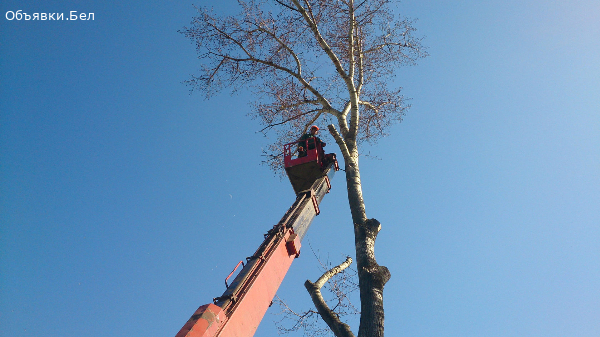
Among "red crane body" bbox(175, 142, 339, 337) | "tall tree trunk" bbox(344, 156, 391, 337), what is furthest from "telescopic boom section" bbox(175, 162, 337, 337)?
"tall tree trunk" bbox(344, 156, 391, 337)

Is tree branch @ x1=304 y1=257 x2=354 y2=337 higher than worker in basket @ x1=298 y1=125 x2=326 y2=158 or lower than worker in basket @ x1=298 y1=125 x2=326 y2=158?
lower

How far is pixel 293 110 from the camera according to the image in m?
8.80

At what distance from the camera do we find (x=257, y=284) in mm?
5434

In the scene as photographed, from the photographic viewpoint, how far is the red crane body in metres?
4.41

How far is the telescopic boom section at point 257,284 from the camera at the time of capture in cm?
434

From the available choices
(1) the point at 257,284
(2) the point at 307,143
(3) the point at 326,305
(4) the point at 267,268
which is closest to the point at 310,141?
(2) the point at 307,143

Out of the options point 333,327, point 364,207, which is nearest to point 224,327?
point 333,327

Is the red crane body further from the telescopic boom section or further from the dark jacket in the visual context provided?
the dark jacket

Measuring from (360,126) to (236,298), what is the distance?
17.1 ft

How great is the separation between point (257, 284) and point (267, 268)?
0.37 meters

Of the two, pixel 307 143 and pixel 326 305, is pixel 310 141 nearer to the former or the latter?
pixel 307 143

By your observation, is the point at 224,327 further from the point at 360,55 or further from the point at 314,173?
the point at 360,55

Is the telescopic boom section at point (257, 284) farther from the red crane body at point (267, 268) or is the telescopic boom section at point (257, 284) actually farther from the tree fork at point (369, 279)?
the tree fork at point (369, 279)

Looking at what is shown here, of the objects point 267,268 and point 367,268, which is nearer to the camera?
point 367,268
